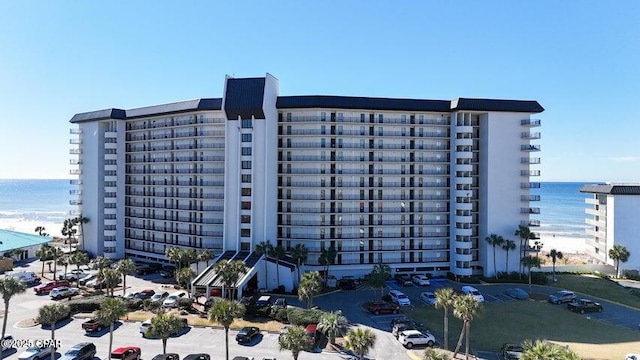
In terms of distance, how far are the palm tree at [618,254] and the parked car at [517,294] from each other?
2636cm

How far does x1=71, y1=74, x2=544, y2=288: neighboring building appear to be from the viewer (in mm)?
61344

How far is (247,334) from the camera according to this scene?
121 ft

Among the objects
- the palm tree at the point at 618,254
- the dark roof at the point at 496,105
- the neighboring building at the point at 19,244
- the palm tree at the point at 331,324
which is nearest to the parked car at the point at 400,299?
the palm tree at the point at 331,324

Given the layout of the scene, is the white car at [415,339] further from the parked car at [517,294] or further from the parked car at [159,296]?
the parked car at [159,296]

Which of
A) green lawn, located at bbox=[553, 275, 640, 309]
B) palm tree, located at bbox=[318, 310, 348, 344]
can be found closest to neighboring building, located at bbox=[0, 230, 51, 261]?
palm tree, located at bbox=[318, 310, 348, 344]

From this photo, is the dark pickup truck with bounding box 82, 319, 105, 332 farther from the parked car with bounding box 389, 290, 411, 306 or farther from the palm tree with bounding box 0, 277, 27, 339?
the parked car with bounding box 389, 290, 411, 306

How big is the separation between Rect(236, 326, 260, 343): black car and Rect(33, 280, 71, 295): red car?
3484cm

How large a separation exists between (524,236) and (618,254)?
66.4ft

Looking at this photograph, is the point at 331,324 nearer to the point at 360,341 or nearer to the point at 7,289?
the point at 360,341

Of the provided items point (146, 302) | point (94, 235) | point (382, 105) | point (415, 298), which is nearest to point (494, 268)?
point (415, 298)

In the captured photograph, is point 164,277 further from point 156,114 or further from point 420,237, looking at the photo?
point 420,237

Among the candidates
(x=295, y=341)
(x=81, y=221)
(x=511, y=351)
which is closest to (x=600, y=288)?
(x=511, y=351)

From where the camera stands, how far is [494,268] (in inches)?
2512

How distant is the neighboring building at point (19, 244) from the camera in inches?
2822
